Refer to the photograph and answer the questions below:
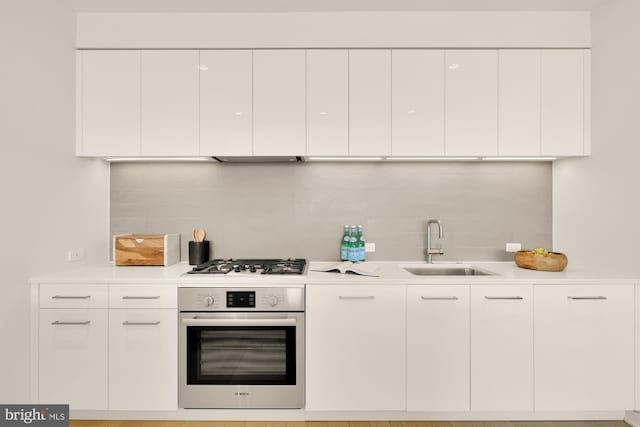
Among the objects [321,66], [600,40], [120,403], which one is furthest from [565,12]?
[120,403]

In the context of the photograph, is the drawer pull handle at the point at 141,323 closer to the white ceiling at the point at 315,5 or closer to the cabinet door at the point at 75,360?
the cabinet door at the point at 75,360

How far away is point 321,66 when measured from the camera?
245 cm

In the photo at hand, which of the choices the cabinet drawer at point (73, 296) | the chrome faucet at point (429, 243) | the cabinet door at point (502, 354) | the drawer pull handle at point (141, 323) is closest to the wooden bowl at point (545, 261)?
the cabinet door at point (502, 354)

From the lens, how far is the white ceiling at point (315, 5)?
2334 millimetres

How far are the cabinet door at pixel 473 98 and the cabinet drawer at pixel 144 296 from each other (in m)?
2.09

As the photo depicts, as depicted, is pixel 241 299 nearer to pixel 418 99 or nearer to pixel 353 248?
pixel 353 248

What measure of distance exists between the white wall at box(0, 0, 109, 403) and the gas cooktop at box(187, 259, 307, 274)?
0.92 meters

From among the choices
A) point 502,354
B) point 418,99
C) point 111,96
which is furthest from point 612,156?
point 111,96

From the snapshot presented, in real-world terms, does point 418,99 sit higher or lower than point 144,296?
higher

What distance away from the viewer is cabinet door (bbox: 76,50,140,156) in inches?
96.1

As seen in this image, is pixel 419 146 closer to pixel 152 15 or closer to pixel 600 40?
pixel 600 40

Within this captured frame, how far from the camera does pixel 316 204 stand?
284 centimetres

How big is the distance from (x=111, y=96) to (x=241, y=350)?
1930 mm

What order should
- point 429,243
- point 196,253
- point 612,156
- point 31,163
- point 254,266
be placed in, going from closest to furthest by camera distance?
point 31,163
point 612,156
point 254,266
point 196,253
point 429,243
